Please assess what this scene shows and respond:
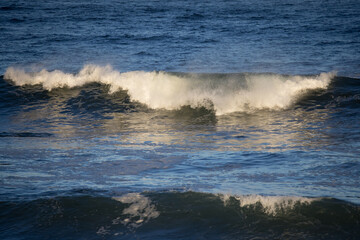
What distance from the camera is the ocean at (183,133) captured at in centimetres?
484

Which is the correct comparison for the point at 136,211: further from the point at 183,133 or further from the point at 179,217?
the point at 183,133

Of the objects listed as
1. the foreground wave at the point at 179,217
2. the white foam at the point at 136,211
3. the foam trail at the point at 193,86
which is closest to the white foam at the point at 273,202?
the foreground wave at the point at 179,217

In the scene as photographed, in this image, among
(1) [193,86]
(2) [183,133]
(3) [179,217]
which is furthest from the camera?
(1) [193,86]

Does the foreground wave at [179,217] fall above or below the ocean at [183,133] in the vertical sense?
below

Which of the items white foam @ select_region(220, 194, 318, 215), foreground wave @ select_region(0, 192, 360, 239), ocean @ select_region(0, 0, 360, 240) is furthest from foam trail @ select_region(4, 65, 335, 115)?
foreground wave @ select_region(0, 192, 360, 239)

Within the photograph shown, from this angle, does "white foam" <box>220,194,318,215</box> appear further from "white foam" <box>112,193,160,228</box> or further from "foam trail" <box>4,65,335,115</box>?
"foam trail" <box>4,65,335,115</box>

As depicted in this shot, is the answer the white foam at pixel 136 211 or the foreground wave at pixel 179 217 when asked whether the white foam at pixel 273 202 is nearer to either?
the foreground wave at pixel 179 217

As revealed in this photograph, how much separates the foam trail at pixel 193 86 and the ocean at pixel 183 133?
0.05 metres

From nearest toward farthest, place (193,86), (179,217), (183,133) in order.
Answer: (179,217), (183,133), (193,86)

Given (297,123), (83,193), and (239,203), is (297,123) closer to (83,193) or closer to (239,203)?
(239,203)

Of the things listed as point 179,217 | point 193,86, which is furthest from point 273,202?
point 193,86

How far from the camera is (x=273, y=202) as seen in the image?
4.95m

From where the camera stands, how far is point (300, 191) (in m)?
5.32

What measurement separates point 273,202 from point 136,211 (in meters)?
1.58
